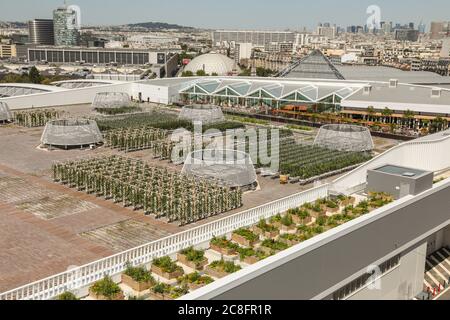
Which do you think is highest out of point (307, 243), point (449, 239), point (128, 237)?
point (307, 243)

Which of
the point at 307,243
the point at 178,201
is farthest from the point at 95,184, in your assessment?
the point at 307,243

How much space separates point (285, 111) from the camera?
3794cm

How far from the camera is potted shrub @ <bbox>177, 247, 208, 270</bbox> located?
1094 centimetres

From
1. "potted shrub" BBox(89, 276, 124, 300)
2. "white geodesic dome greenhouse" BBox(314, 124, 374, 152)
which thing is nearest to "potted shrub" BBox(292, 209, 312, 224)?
"potted shrub" BBox(89, 276, 124, 300)

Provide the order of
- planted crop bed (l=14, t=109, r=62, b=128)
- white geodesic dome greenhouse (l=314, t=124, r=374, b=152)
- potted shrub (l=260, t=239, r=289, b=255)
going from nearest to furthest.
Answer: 1. potted shrub (l=260, t=239, r=289, b=255)
2. white geodesic dome greenhouse (l=314, t=124, r=374, b=152)
3. planted crop bed (l=14, t=109, r=62, b=128)

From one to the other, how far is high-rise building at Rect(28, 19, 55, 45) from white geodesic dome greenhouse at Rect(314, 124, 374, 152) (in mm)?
183155

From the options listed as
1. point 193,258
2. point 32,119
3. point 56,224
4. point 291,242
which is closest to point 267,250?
point 291,242

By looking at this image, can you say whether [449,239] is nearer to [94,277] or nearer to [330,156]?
[330,156]

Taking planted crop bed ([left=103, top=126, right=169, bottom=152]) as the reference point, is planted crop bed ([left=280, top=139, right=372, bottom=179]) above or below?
below

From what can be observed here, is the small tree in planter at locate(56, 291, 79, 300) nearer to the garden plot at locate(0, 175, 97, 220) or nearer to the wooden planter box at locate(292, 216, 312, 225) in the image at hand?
the garden plot at locate(0, 175, 97, 220)

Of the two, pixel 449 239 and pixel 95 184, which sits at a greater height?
pixel 95 184

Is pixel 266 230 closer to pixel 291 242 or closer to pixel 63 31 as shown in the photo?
pixel 291 242

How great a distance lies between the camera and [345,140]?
83.1ft

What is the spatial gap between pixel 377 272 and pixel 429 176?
13.9 feet
